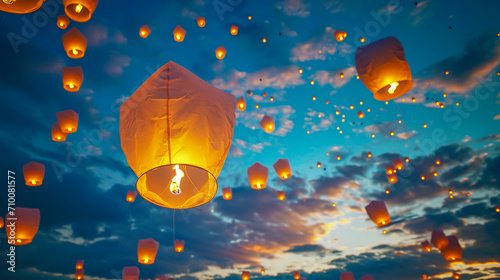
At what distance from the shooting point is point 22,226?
14.1ft

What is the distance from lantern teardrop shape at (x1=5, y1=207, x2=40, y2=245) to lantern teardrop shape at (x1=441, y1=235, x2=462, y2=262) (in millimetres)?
7925

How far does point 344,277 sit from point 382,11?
7.19 metres

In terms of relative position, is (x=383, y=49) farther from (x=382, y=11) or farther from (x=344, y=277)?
(x=344, y=277)

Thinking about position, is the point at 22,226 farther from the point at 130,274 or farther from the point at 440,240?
the point at 440,240

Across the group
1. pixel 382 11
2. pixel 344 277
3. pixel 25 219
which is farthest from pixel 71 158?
pixel 382 11

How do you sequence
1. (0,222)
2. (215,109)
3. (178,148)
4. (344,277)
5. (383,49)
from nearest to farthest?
(178,148)
(215,109)
(383,49)
(0,222)
(344,277)

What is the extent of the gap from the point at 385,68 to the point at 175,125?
2.17 m

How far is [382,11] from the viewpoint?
698 cm

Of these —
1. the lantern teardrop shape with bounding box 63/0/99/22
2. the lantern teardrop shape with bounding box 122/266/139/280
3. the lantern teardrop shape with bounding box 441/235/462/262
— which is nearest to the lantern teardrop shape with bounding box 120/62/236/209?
the lantern teardrop shape with bounding box 63/0/99/22

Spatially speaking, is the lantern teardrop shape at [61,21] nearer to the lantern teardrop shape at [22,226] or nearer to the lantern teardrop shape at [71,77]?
the lantern teardrop shape at [71,77]

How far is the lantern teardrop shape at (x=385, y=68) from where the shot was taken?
104 inches

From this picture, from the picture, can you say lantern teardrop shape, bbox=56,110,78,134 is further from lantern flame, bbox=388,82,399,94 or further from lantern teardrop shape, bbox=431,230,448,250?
lantern teardrop shape, bbox=431,230,448,250

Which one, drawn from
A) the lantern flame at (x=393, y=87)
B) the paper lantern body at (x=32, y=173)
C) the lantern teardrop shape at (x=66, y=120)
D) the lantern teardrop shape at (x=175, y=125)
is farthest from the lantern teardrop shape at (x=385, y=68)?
the paper lantern body at (x=32, y=173)

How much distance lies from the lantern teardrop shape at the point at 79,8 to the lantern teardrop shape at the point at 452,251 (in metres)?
7.82
